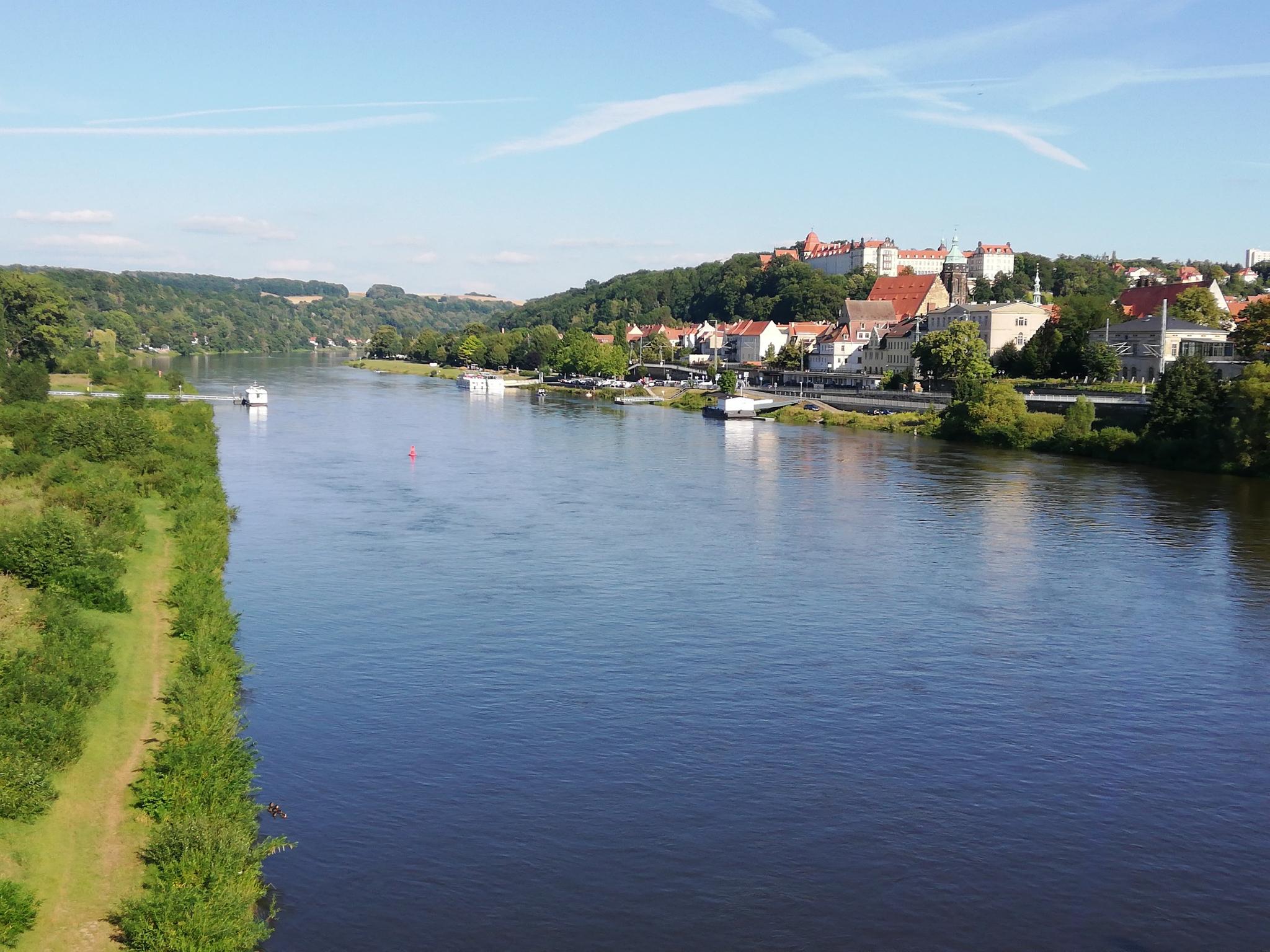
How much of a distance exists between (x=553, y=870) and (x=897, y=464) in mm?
38601

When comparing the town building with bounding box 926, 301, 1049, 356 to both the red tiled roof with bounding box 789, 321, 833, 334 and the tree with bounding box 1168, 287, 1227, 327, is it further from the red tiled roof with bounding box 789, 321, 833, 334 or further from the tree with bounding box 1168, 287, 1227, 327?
the red tiled roof with bounding box 789, 321, 833, 334

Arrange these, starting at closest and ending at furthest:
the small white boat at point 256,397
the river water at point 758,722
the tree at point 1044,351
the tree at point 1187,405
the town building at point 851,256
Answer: the river water at point 758,722 < the tree at point 1187,405 < the tree at point 1044,351 < the small white boat at point 256,397 < the town building at point 851,256

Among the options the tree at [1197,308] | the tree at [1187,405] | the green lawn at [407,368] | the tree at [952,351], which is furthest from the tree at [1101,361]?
the green lawn at [407,368]

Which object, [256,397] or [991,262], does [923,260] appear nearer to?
[991,262]

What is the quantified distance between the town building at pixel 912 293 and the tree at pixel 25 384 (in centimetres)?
7439

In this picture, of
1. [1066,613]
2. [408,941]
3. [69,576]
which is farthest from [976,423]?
[408,941]

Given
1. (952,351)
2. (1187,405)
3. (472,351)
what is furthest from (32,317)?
(472,351)

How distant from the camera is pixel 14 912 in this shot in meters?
10.4

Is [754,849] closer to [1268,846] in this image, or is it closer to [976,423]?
[1268,846]

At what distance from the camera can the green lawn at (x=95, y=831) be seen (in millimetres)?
11047

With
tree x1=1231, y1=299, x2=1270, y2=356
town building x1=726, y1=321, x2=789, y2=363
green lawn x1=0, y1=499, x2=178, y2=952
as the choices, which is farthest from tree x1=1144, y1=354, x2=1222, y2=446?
town building x1=726, y1=321, x2=789, y2=363

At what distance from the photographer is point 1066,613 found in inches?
→ 984

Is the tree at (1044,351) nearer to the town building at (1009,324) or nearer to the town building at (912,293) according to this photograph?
the town building at (1009,324)

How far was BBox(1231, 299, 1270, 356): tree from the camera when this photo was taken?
58.0 m
